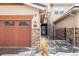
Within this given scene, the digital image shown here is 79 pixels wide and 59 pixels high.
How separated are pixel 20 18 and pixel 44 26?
87.4 ft

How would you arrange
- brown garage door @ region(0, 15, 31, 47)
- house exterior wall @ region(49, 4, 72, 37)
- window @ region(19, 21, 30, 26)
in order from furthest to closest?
house exterior wall @ region(49, 4, 72, 37)
window @ region(19, 21, 30, 26)
brown garage door @ region(0, 15, 31, 47)

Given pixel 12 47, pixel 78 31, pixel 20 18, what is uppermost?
pixel 20 18

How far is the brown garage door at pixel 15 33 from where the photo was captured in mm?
17922

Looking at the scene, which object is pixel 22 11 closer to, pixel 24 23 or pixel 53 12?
pixel 24 23

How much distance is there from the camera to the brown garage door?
58.8 feet

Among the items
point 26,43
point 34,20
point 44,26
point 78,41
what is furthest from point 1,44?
point 44,26

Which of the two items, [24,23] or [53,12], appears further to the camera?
[53,12]

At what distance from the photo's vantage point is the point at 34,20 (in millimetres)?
18047

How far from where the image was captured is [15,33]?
59.1 feet

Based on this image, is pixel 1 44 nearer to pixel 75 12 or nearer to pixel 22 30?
pixel 22 30

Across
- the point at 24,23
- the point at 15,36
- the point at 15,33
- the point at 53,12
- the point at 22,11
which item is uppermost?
the point at 53,12

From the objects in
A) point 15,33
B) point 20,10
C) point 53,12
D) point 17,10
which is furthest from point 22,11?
point 53,12

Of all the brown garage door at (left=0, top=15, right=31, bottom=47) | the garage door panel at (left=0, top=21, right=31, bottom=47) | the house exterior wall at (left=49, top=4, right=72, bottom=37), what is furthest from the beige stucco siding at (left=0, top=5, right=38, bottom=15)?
the house exterior wall at (left=49, top=4, right=72, bottom=37)

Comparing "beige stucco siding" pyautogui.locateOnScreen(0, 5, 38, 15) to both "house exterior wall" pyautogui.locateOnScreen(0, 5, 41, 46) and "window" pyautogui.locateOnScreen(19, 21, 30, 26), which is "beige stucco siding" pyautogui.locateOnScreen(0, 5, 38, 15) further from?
"window" pyautogui.locateOnScreen(19, 21, 30, 26)
